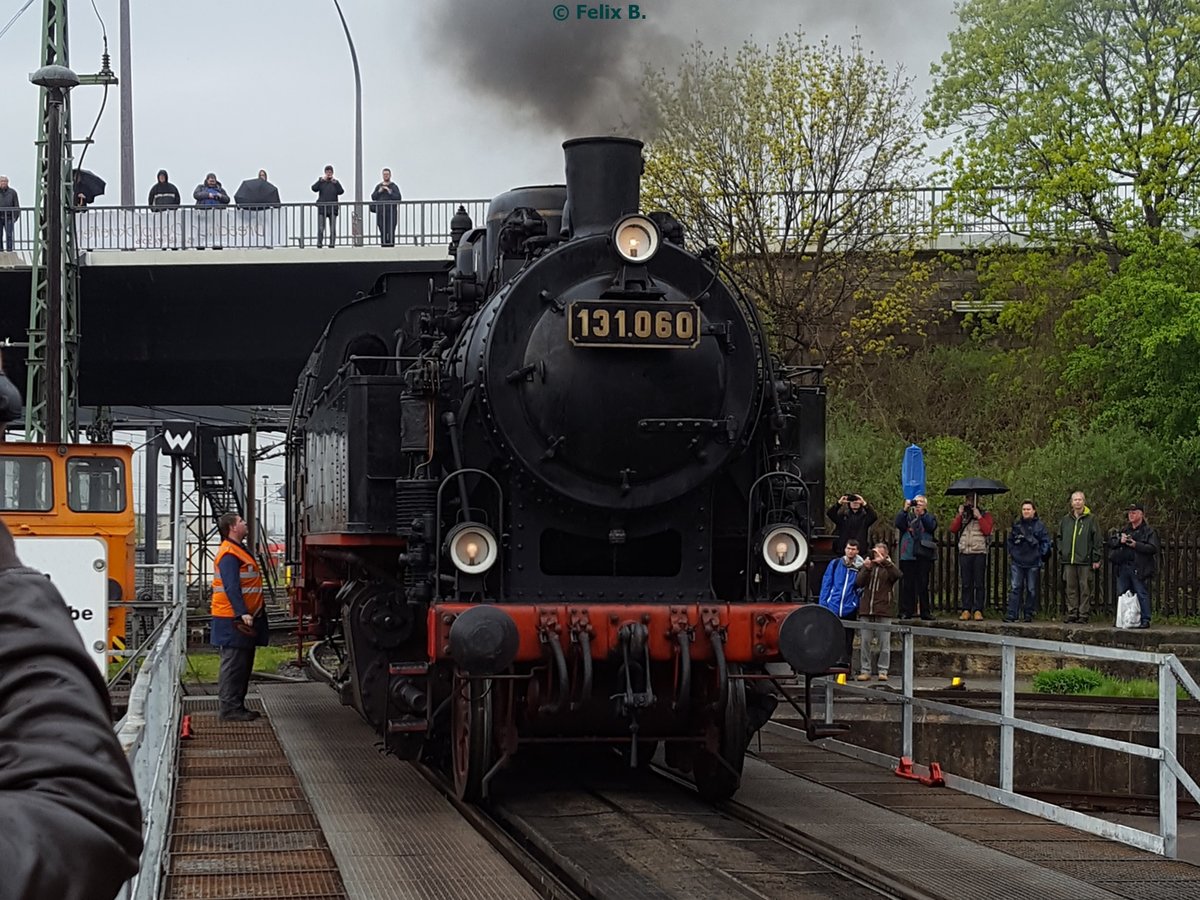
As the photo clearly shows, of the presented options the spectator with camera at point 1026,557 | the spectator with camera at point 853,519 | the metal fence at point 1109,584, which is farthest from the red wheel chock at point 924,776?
the metal fence at point 1109,584

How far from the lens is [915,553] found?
765 inches

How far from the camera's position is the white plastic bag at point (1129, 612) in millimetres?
19531

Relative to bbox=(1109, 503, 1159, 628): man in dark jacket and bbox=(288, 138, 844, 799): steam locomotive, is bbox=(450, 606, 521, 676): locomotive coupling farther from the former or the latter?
bbox=(1109, 503, 1159, 628): man in dark jacket

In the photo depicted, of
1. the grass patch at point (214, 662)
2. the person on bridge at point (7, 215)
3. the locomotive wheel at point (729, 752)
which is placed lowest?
the grass patch at point (214, 662)

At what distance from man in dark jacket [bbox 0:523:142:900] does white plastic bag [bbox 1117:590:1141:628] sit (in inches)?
753

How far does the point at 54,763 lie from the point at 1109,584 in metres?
21.0

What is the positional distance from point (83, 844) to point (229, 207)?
26.8m

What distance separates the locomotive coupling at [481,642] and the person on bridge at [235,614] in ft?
16.0

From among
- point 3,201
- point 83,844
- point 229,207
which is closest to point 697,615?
point 83,844

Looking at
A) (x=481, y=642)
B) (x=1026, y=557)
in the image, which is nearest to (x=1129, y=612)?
(x=1026, y=557)

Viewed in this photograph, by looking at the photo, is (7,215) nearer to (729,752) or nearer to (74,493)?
(74,493)

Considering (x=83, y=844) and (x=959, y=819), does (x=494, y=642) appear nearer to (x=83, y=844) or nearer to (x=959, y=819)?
(x=959, y=819)

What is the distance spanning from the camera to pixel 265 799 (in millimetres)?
9586

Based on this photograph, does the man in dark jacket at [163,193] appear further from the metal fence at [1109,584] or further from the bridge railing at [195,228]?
the metal fence at [1109,584]
